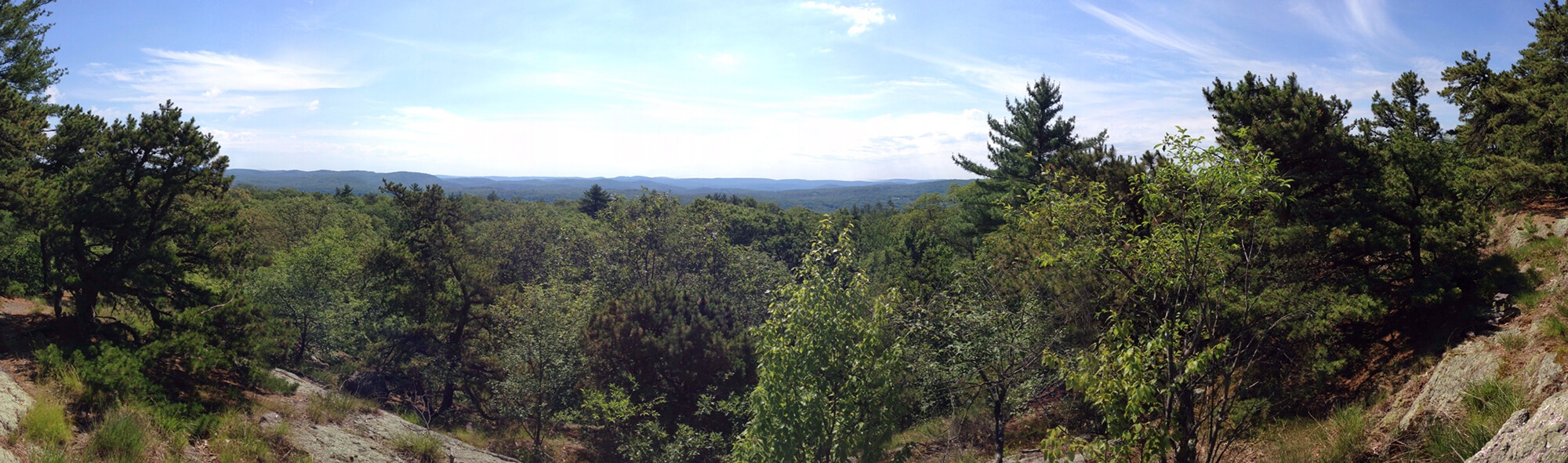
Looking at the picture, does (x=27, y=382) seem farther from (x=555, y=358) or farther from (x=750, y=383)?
(x=750, y=383)

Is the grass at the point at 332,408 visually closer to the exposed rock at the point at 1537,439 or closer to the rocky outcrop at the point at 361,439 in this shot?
the rocky outcrop at the point at 361,439

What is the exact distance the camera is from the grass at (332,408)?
13.9 meters

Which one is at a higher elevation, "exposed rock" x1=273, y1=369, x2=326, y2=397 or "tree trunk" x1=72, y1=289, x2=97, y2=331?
"tree trunk" x1=72, y1=289, x2=97, y2=331

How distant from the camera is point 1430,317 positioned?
10.3 meters

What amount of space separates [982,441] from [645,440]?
941 cm

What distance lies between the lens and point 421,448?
1397cm

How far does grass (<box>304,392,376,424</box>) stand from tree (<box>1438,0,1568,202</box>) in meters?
22.6

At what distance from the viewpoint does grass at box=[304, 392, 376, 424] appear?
1389cm

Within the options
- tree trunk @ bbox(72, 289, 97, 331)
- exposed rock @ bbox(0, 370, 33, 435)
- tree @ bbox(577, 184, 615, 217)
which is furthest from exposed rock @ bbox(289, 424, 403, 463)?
tree @ bbox(577, 184, 615, 217)

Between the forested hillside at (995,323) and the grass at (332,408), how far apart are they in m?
0.09

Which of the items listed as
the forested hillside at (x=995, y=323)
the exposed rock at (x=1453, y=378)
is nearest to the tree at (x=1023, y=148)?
the forested hillside at (x=995, y=323)

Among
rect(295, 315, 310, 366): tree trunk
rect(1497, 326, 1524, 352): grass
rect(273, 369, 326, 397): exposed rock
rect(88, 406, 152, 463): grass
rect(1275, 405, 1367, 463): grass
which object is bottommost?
rect(295, 315, 310, 366): tree trunk

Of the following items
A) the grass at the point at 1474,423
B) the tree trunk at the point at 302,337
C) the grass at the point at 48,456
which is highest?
the grass at the point at 1474,423

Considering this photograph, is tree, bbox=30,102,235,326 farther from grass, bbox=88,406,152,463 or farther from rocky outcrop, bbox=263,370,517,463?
grass, bbox=88,406,152,463
